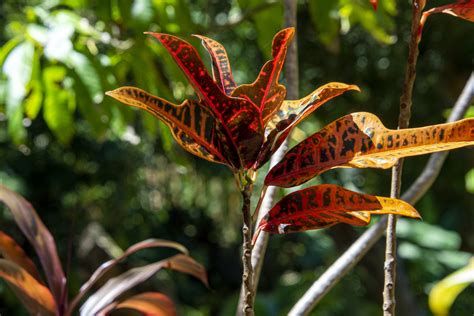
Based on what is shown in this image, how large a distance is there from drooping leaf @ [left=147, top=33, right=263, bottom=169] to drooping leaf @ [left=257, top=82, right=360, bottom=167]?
0.02 m

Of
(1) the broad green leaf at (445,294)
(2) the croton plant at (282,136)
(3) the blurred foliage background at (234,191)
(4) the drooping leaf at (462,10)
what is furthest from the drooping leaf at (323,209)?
(3) the blurred foliage background at (234,191)

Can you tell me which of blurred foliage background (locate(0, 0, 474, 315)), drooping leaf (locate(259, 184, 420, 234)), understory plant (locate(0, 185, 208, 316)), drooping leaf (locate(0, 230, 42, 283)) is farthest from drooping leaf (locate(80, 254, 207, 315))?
blurred foliage background (locate(0, 0, 474, 315))

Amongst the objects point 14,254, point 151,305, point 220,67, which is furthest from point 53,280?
point 220,67

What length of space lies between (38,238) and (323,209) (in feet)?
2.20

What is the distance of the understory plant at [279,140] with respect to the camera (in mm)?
642

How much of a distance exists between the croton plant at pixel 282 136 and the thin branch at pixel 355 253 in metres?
0.29

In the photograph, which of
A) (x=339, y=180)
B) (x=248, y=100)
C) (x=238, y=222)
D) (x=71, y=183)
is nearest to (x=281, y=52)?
(x=248, y=100)

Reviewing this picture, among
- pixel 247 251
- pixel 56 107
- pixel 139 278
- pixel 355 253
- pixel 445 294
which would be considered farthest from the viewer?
pixel 56 107

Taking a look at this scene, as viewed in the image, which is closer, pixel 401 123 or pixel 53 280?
pixel 401 123

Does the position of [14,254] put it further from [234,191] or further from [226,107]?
[234,191]

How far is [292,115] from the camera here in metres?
0.72

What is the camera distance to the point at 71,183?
445cm

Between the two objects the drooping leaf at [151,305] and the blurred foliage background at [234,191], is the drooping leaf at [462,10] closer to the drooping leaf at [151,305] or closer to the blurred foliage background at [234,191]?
the drooping leaf at [151,305]

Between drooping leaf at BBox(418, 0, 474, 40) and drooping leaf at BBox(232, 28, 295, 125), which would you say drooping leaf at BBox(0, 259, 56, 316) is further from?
drooping leaf at BBox(418, 0, 474, 40)
